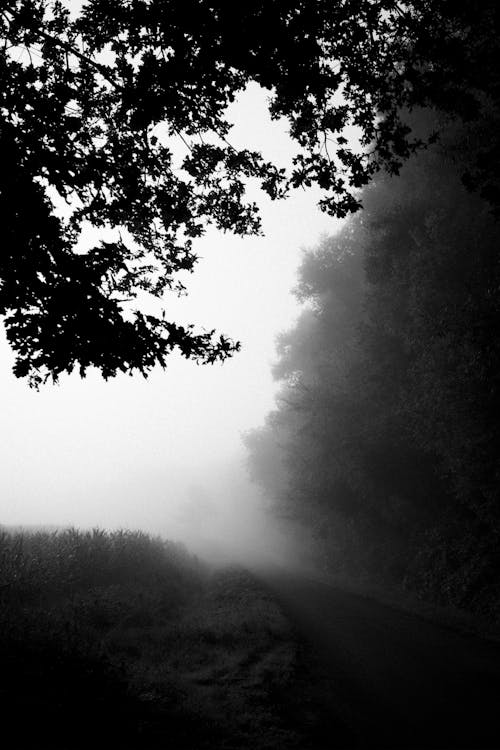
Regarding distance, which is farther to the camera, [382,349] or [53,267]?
[382,349]

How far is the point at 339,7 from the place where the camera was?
5.95 metres

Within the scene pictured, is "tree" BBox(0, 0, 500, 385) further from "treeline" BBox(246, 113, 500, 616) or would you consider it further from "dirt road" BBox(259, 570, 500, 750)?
"dirt road" BBox(259, 570, 500, 750)

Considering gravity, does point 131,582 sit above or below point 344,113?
below

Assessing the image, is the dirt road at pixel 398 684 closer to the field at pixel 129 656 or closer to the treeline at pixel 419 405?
the field at pixel 129 656

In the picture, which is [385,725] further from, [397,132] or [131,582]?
[131,582]

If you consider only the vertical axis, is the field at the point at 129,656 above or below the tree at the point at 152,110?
below

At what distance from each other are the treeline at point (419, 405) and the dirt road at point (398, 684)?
4.63m

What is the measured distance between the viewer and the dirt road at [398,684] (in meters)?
5.94

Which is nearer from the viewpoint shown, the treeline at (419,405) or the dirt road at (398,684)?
the dirt road at (398,684)

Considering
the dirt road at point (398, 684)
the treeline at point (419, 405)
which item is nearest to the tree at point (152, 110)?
the treeline at point (419, 405)

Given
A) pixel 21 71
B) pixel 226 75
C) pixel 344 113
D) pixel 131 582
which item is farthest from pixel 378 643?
pixel 21 71

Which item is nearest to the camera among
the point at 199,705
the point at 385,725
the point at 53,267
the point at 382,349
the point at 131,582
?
the point at 53,267

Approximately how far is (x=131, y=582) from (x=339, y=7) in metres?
17.4

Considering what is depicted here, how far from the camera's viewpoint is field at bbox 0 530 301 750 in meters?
5.57
